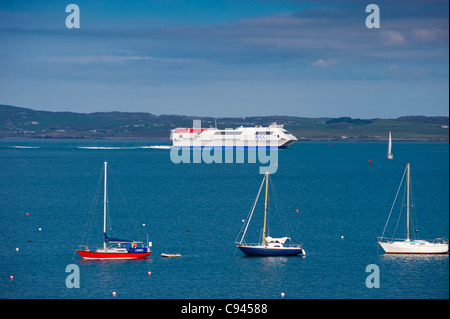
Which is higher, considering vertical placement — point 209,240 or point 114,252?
point 114,252

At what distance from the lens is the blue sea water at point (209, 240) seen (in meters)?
43.5

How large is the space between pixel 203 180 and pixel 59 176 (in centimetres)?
2579

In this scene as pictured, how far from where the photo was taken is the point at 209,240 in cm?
5756

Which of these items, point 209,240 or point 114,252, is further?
point 209,240

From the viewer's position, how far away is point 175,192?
316 feet

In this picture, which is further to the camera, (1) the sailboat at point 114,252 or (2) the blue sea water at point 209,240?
(1) the sailboat at point 114,252

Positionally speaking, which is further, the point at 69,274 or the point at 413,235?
the point at 413,235

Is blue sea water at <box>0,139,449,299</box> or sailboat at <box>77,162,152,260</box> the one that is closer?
blue sea water at <box>0,139,449,299</box>

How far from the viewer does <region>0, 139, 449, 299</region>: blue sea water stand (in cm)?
4347

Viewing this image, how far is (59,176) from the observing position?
122875 millimetres

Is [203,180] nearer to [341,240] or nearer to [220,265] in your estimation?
[341,240]
